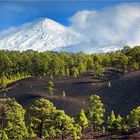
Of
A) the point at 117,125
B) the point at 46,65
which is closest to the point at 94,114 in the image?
the point at 117,125

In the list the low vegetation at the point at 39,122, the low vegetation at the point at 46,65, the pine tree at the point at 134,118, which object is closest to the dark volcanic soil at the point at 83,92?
the pine tree at the point at 134,118

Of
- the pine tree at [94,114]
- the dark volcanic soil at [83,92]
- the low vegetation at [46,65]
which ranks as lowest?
the pine tree at [94,114]

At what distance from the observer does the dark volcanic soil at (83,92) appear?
88800mm

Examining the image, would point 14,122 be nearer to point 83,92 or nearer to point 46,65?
point 83,92

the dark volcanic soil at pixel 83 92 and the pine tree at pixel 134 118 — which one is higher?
the dark volcanic soil at pixel 83 92

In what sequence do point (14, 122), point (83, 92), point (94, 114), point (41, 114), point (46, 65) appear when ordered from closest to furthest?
point (14, 122)
point (41, 114)
point (94, 114)
point (83, 92)
point (46, 65)

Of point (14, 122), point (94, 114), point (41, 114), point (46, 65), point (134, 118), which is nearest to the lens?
point (14, 122)

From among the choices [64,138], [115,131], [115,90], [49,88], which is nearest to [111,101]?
[115,90]

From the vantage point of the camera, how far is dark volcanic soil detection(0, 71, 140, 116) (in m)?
88.8

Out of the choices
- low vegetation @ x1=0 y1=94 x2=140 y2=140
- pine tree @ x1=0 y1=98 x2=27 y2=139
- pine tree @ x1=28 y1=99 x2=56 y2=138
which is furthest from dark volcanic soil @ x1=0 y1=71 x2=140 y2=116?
pine tree @ x1=0 y1=98 x2=27 y2=139

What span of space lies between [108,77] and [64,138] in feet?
210

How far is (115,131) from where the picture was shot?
6588 cm

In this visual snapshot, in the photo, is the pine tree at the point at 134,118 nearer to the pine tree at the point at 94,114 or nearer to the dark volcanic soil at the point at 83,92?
the pine tree at the point at 94,114

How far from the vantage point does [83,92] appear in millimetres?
103438
